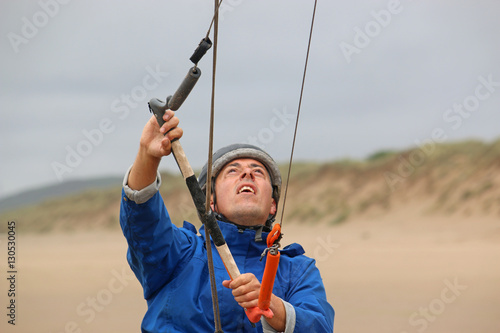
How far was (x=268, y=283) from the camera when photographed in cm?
322

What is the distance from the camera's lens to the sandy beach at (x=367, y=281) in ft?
45.4

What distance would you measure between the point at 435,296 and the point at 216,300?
12.5 metres

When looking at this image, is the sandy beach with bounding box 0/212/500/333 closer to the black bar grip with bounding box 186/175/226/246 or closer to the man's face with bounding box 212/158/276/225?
the man's face with bounding box 212/158/276/225

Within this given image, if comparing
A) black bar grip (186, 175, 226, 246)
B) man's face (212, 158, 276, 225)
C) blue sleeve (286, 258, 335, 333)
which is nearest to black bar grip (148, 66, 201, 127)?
black bar grip (186, 175, 226, 246)

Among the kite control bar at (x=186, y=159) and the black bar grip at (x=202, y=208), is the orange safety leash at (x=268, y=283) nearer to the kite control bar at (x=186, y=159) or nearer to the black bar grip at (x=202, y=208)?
the kite control bar at (x=186, y=159)

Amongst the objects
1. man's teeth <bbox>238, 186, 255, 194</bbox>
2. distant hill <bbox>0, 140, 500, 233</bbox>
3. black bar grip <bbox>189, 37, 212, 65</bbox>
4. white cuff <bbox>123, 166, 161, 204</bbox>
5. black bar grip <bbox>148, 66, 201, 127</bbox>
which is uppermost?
distant hill <bbox>0, 140, 500, 233</bbox>

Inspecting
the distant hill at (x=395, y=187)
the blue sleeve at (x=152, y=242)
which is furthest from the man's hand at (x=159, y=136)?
the distant hill at (x=395, y=187)

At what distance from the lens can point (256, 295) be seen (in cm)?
326

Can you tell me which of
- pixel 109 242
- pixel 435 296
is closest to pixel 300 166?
pixel 109 242

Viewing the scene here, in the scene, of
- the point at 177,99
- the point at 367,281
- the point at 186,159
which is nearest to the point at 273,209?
the point at 186,159

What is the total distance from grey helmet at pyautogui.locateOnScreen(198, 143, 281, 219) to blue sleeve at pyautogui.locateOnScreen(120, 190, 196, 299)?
0.45 meters

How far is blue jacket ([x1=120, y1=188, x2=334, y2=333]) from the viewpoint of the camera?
3.54 m

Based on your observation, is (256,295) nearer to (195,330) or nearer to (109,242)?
(195,330)

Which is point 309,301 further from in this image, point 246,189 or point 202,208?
point 202,208
